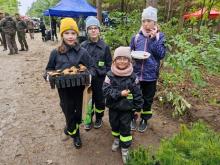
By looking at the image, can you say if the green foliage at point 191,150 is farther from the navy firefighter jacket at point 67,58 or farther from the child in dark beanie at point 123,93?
the navy firefighter jacket at point 67,58

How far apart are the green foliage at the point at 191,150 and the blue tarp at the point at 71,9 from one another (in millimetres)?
15659

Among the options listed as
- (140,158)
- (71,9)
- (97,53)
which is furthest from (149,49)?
(71,9)

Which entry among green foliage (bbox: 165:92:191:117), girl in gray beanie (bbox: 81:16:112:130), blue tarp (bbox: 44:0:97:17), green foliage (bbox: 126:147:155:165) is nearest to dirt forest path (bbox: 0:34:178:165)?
green foliage (bbox: 165:92:191:117)

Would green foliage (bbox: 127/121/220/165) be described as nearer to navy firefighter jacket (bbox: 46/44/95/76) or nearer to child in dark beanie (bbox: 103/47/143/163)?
child in dark beanie (bbox: 103/47/143/163)

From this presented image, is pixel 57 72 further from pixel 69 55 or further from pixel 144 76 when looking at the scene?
pixel 144 76

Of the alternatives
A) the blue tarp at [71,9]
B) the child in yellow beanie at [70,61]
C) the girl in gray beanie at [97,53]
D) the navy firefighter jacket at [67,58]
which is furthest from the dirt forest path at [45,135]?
the blue tarp at [71,9]

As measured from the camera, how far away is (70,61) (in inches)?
170

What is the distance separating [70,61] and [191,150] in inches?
89.7

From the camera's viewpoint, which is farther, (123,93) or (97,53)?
(97,53)

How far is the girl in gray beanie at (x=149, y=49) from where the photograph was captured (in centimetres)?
459

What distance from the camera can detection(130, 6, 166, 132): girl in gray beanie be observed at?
4.59 meters

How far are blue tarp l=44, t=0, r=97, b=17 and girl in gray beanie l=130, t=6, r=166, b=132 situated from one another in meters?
13.7

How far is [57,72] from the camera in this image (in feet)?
13.8

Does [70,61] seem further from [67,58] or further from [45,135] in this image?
[45,135]
